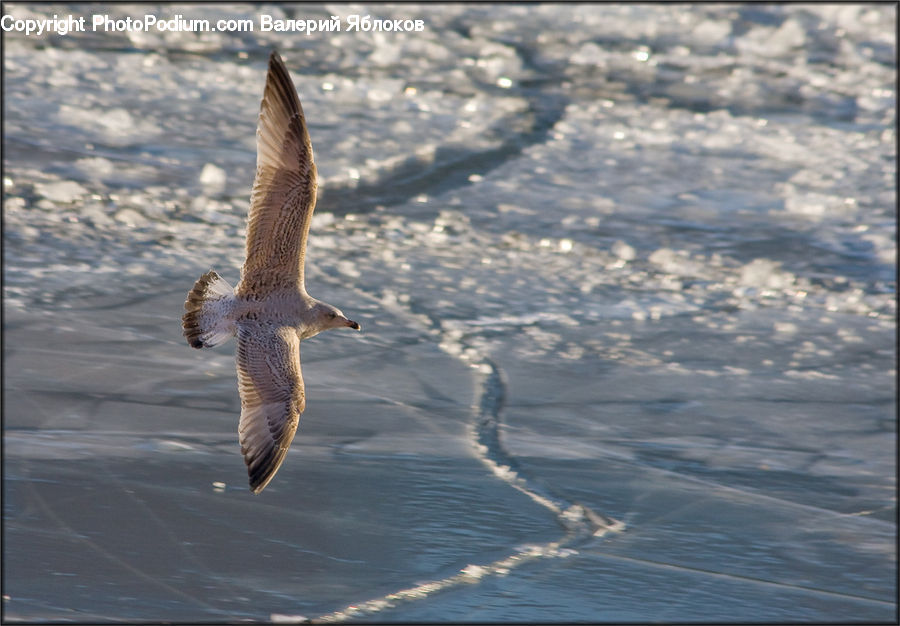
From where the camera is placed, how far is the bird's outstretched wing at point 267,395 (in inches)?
115

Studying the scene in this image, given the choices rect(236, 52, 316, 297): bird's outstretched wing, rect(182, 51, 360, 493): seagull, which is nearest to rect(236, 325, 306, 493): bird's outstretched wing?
rect(182, 51, 360, 493): seagull

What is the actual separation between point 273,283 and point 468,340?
56.1 inches

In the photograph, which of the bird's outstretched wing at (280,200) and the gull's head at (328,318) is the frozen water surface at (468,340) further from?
the bird's outstretched wing at (280,200)

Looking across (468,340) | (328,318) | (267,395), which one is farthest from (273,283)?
(468,340)

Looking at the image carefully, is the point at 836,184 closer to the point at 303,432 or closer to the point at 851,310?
the point at 851,310

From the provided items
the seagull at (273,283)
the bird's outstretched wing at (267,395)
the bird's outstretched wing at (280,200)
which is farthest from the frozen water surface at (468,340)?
the bird's outstretched wing at (280,200)

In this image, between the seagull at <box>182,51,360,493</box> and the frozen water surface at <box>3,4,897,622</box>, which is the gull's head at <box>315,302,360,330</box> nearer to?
the seagull at <box>182,51,360,493</box>

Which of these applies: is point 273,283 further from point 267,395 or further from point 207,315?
point 267,395

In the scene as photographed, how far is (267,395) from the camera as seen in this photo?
3.01 meters

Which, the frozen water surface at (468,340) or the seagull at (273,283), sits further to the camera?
the seagull at (273,283)

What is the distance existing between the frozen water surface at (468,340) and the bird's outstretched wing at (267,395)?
0.22 metres

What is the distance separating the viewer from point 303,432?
3.66 meters

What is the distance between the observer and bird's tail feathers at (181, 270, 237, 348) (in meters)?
3.12

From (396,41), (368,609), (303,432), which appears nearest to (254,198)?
(303,432)
